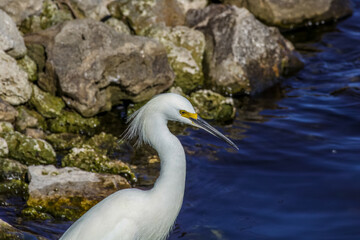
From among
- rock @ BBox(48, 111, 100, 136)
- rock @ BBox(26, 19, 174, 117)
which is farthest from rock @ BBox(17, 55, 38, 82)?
rock @ BBox(48, 111, 100, 136)

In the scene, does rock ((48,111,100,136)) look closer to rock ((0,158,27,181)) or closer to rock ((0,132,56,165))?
rock ((0,132,56,165))

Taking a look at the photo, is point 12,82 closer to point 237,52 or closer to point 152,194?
Result: point 237,52

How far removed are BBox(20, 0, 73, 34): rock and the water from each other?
7.90ft

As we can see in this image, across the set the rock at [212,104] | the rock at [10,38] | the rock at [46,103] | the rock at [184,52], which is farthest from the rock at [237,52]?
the rock at [10,38]

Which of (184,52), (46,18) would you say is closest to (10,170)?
(46,18)

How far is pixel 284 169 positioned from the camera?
731cm

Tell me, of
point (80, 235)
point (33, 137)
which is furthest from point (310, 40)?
point (80, 235)

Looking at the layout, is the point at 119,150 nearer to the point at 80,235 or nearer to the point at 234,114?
the point at 234,114

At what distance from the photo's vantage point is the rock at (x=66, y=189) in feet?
19.2

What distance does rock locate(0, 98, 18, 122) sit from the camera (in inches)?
274

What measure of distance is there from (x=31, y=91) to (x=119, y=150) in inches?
52.1

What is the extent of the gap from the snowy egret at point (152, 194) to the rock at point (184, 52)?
437 centimetres

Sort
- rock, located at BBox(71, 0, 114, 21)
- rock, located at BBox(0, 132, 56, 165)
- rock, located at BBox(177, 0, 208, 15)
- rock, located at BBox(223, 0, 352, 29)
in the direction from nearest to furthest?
rock, located at BBox(0, 132, 56, 165), rock, located at BBox(71, 0, 114, 21), rock, located at BBox(177, 0, 208, 15), rock, located at BBox(223, 0, 352, 29)

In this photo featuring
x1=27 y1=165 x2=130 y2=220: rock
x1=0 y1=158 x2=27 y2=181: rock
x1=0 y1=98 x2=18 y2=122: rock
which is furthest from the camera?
x1=0 y1=98 x2=18 y2=122: rock
